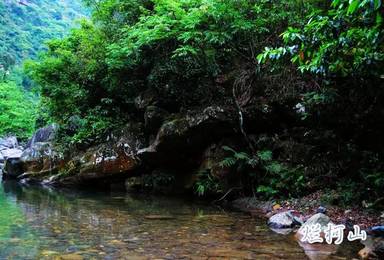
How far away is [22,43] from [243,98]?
2045 inches

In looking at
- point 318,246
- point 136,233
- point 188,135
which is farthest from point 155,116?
point 318,246

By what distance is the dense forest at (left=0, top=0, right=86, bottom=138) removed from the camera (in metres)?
35.5

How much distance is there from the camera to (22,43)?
55844 millimetres

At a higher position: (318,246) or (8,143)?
(8,143)

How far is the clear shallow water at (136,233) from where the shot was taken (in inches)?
220

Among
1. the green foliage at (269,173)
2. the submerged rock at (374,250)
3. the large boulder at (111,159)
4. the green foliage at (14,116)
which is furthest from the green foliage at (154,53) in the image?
the green foliage at (14,116)

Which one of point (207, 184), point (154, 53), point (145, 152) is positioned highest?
point (154, 53)

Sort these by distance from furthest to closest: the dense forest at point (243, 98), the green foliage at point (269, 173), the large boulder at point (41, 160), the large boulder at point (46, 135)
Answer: the large boulder at point (46, 135) → the large boulder at point (41, 160) → the green foliage at point (269, 173) → the dense forest at point (243, 98)

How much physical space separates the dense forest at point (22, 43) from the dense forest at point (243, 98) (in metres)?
19.5

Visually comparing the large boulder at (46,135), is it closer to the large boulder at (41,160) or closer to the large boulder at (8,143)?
the large boulder at (41,160)

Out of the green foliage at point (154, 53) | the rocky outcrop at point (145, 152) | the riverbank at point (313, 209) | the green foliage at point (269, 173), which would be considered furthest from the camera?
the rocky outcrop at point (145, 152)

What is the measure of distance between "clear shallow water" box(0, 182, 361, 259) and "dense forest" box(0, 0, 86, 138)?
2376 centimetres

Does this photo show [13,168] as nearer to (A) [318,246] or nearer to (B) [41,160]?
(B) [41,160]

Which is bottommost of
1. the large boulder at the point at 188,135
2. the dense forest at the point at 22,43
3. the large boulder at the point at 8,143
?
the large boulder at the point at 188,135
